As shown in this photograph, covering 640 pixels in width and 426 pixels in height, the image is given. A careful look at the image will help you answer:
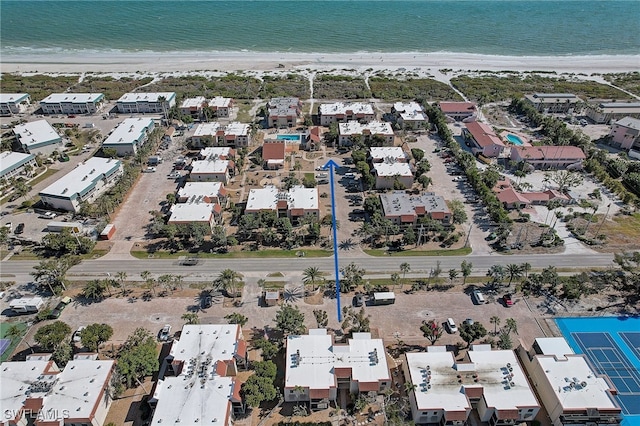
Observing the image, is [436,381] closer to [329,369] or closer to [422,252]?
[329,369]

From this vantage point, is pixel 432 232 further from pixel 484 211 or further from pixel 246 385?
pixel 246 385

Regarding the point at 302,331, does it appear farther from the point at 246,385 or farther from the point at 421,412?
the point at 421,412

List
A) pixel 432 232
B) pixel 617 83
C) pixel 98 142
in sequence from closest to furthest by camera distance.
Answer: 1. pixel 432 232
2. pixel 98 142
3. pixel 617 83

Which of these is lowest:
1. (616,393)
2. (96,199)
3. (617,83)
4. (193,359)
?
(616,393)

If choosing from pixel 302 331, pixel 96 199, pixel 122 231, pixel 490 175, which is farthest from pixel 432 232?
pixel 96 199

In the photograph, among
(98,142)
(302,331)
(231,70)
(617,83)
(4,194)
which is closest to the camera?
(302,331)

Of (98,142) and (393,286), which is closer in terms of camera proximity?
(393,286)

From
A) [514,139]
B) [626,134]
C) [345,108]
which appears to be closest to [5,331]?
[345,108]

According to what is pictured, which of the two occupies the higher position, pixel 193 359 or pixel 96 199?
pixel 96 199
